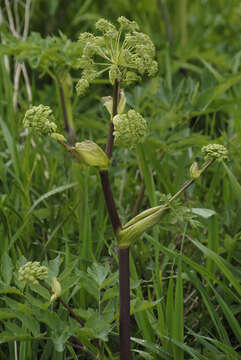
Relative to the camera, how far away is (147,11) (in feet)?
11.3

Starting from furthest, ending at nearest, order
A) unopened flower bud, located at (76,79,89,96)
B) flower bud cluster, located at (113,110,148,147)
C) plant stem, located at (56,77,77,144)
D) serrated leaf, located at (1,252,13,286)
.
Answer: plant stem, located at (56,77,77,144) → serrated leaf, located at (1,252,13,286) → unopened flower bud, located at (76,79,89,96) → flower bud cluster, located at (113,110,148,147)

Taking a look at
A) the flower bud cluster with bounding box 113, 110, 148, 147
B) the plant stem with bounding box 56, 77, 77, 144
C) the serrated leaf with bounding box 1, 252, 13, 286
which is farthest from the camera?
the plant stem with bounding box 56, 77, 77, 144

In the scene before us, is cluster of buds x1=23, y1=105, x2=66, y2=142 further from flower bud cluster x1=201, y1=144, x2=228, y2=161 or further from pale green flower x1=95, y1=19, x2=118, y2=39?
flower bud cluster x1=201, y1=144, x2=228, y2=161

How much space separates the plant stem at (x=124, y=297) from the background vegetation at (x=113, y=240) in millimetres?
21

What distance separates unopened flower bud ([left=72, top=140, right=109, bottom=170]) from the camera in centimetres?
92

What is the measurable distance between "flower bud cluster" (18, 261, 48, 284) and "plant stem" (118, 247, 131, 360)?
162 millimetres

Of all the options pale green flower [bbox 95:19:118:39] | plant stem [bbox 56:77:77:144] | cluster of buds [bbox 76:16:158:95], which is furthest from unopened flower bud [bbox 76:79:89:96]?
plant stem [bbox 56:77:77:144]

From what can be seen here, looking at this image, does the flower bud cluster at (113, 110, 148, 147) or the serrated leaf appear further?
the serrated leaf

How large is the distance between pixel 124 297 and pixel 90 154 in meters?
0.30

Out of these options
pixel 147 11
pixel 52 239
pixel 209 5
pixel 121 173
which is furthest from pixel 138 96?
pixel 209 5

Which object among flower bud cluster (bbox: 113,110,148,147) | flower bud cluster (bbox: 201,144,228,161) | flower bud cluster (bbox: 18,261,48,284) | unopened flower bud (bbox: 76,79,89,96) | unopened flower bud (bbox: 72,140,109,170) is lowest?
flower bud cluster (bbox: 18,261,48,284)

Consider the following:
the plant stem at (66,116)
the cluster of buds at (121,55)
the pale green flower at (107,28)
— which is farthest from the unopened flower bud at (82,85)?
the plant stem at (66,116)

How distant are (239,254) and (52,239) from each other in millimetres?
582

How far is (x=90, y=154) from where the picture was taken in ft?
3.01
